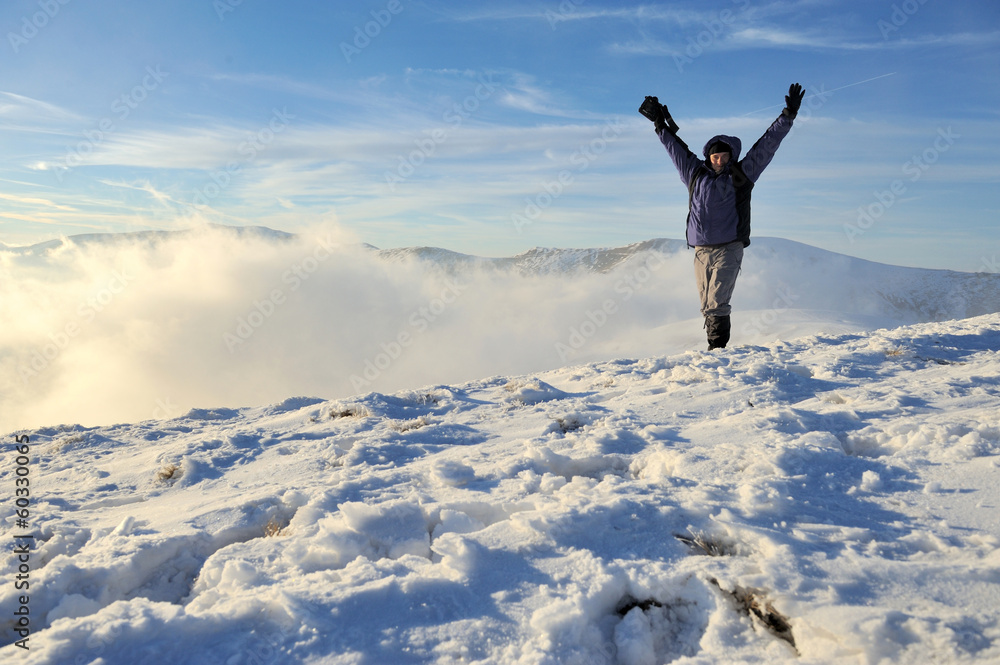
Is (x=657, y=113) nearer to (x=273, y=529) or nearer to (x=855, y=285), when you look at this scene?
(x=273, y=529)

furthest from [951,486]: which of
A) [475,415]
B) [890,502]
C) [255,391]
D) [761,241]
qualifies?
[255,391]

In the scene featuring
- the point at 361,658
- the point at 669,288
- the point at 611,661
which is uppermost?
the point at 669,288

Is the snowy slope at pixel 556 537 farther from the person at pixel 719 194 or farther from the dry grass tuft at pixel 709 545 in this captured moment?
the person at pixel 719 194

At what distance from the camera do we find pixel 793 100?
23.9 feet

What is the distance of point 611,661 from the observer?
2115mm

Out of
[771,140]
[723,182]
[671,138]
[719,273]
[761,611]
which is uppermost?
[671,138]

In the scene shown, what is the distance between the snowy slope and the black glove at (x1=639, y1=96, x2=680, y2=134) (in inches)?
176

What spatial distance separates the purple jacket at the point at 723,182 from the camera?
24.3ft

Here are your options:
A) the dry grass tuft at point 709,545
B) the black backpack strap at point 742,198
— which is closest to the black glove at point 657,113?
the black backpack strap at point 742,198

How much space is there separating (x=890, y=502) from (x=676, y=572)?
1611 millimetres

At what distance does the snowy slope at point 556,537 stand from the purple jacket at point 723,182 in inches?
121

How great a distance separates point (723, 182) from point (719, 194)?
178 millimetres

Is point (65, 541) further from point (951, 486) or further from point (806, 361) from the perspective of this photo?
point (806, 361)

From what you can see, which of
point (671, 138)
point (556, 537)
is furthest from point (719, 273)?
point (556, 537)
